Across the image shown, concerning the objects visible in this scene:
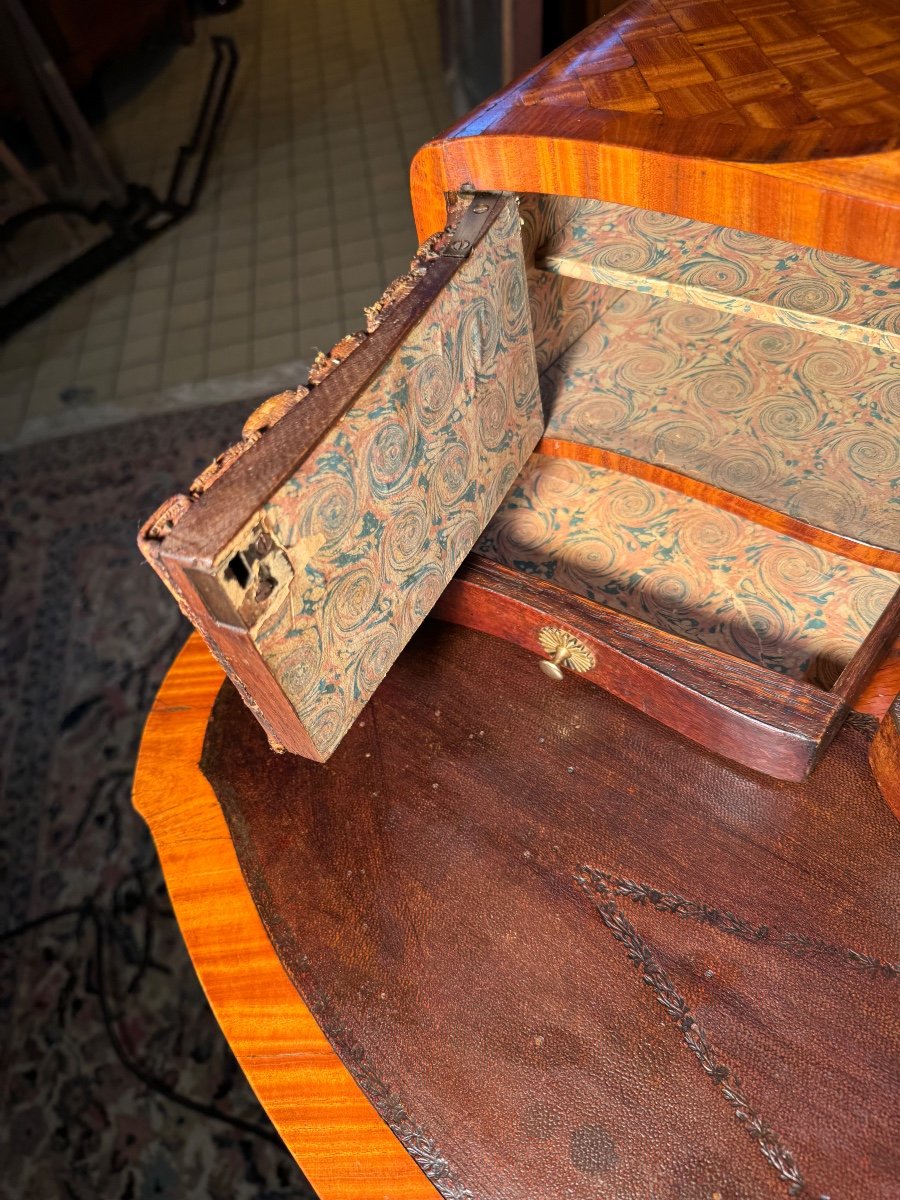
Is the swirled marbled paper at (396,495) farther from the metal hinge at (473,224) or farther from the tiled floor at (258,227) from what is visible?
the tiled floor at (258,227)

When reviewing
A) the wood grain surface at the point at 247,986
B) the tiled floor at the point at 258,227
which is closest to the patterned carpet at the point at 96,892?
the tiled floor at the point at 258,227

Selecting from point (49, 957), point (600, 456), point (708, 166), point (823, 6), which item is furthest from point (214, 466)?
point (49, 957)

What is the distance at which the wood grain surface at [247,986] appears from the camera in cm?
50

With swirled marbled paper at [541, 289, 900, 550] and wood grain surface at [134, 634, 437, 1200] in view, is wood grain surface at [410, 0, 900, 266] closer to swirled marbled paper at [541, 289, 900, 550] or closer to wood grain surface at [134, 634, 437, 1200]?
swirled marbled paper at [541, 289, 900, 550]

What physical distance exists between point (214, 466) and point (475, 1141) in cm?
41

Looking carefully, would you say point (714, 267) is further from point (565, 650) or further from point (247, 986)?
point (247, 986)

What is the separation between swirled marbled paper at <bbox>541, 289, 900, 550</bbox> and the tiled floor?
896 mm

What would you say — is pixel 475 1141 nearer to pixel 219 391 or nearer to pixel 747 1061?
pixel 747 1061

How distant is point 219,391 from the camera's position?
1.64 m

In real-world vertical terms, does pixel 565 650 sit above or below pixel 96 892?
above

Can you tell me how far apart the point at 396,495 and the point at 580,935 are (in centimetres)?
31

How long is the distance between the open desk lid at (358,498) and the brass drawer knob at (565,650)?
89 millimetres

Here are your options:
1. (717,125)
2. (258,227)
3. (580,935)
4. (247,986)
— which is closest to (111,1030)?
(247,986)

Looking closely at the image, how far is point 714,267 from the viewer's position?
2.57 feet
